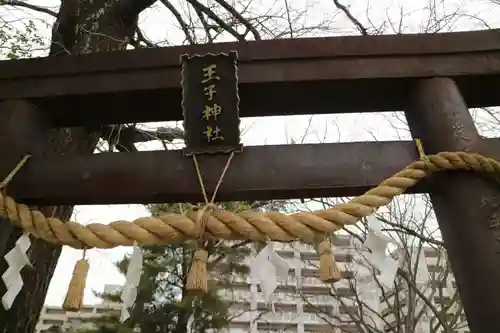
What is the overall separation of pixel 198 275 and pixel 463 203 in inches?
30.2

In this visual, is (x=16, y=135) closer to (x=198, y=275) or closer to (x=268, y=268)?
(x=198, y=275)

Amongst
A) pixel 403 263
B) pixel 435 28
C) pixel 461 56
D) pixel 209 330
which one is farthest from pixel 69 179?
pixel 209 330

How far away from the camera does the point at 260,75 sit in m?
1.51

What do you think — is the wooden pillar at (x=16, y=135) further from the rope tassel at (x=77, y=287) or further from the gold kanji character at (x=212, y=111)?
the gold kanji character at (x=212, y=111)

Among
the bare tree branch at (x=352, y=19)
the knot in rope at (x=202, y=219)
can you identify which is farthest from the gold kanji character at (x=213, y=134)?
the bare tree branch at (x=352, y=19)

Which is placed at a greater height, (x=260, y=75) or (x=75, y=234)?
(x=260, y=75)

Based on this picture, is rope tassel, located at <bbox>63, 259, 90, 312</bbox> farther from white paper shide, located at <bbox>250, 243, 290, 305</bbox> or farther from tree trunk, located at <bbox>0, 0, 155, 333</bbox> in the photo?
tree trunk, located at <bbox>0, 0, 155, 333</bbox>

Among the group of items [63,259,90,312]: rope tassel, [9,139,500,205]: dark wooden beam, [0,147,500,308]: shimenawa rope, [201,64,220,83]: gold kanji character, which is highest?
[201,64,220,83]: gold kanji character

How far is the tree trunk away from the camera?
6.37 feet

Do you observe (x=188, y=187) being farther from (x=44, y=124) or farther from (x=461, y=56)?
(x=461, y=56)

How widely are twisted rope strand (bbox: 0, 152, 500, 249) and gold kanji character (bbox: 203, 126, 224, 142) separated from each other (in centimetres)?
31

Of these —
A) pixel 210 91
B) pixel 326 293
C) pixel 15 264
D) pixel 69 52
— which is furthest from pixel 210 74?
pixel 326 293

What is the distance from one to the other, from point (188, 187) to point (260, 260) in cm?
32

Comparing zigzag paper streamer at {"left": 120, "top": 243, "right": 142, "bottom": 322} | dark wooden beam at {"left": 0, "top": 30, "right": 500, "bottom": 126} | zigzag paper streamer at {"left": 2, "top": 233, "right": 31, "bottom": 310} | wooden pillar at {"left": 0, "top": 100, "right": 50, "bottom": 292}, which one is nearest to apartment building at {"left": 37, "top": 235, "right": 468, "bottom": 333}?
zigzag paper streamer at {"left": 120, "top": 243, "right": 142, "bottom": 322}
